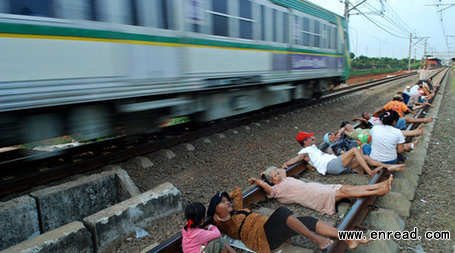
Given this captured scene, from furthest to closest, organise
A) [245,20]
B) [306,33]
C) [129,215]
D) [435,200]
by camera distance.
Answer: [306,33] < [245,20] < [435,200] < [129,215]

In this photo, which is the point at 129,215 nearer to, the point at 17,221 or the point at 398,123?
the point at 17,221

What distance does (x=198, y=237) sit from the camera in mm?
2803

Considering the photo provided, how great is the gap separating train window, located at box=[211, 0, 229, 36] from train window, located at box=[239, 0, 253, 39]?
22.1 inches

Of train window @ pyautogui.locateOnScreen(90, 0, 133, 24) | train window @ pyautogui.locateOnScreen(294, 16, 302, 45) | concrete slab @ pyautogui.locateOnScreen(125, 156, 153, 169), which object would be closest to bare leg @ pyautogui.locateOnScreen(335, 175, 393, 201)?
concrete slab @ pyautogui.locateOnScreen(125, 156, 153, 169)

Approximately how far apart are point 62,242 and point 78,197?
3.64 feet

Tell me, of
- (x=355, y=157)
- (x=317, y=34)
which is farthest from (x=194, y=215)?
(x=317, y=34)

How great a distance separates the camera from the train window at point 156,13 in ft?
17.4

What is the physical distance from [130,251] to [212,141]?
3.59 m

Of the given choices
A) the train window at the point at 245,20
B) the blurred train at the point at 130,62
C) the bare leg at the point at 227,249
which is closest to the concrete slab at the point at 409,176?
the bare leg at the point at 227,249

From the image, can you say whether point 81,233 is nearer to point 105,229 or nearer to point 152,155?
point 105,229

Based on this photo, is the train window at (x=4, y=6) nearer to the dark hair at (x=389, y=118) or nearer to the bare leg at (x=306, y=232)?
the bare leg at (x=306, y=232)

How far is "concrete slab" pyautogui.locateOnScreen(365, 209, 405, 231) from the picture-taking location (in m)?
3.35

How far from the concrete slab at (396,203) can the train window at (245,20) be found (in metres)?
4.69

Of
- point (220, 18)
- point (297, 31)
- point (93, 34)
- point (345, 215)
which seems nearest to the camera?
point (345, 215)
